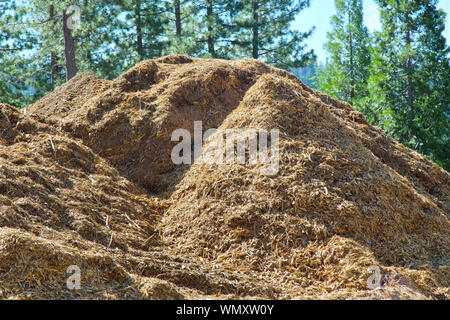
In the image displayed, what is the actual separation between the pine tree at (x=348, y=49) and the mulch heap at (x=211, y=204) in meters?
14.1

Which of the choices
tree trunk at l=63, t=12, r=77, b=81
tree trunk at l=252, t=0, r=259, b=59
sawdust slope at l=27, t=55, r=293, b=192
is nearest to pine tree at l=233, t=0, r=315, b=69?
tree trunk at l=252, t=0, r=259, b=59

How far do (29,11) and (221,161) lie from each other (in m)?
13.0

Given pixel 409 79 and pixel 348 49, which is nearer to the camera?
pixel 409 79

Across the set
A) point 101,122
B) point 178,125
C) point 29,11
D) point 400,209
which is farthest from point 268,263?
point 29,11

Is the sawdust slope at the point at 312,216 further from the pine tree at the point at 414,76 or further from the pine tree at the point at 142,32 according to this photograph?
the pine tree at the point at 142,32

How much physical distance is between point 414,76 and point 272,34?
6.10 metres

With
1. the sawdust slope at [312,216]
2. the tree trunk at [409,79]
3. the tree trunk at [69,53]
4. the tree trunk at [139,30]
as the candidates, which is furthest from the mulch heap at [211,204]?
the tree trunk at [139,30]

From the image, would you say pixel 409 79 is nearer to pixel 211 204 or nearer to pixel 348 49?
pixel 348 49

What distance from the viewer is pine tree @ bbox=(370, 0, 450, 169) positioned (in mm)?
14094

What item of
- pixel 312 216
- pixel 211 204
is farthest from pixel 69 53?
pixel 312 216

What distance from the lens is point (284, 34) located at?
18234mm

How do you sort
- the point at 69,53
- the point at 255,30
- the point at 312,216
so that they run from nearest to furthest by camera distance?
1. the point at 312,216
2. the point at 69,53
3. the point at 255,30

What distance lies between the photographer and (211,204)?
4883 mm
